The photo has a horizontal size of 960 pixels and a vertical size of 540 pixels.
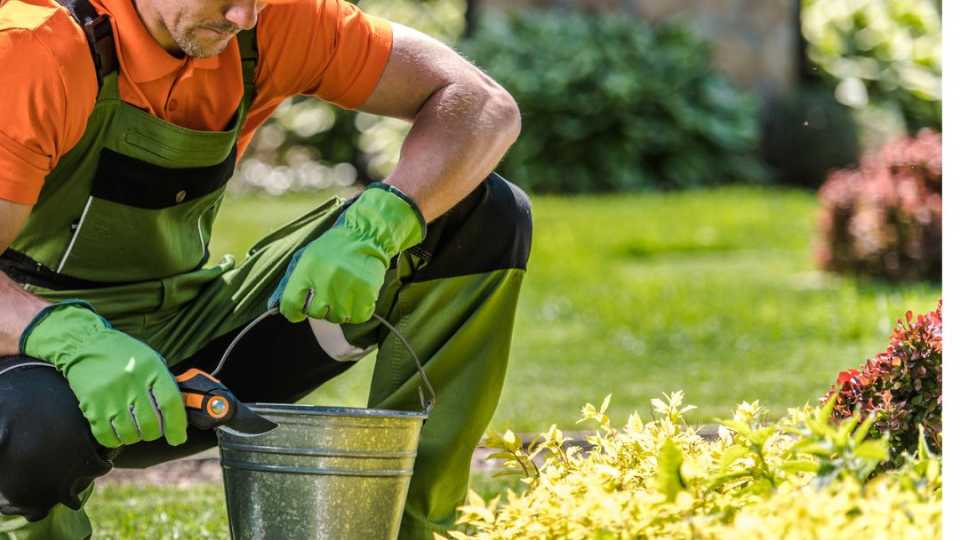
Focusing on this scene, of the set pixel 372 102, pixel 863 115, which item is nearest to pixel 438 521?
pixel 372 102

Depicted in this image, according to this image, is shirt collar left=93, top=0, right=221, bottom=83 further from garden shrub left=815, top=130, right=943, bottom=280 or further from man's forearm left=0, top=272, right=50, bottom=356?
garden shrub left=815, top=130, right=943, bottom=280

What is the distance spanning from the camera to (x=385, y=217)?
108 inches

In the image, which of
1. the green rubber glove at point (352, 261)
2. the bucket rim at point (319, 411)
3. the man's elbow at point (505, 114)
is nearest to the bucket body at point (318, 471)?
the bucket rim at point (319, 411)

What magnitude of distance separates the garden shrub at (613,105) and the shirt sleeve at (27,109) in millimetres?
8730

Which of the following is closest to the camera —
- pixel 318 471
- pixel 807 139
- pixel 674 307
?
pixel 318 471

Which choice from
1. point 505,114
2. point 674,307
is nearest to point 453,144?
point 505,114

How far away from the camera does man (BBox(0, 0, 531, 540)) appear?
8.11 feet

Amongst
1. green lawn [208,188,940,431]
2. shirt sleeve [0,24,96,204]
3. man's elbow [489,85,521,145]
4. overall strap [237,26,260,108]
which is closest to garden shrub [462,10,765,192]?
green lawn [208,188,940,431]

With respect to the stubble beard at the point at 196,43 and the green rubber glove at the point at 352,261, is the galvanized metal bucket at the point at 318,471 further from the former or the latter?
the stubble beard at the point at 196,43

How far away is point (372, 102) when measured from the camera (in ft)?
10.4

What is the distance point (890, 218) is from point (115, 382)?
6328 mm

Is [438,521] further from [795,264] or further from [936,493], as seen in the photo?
[795,264]

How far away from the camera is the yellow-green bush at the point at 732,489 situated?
1769 millimetres

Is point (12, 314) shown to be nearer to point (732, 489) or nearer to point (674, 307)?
point (732, 489)
